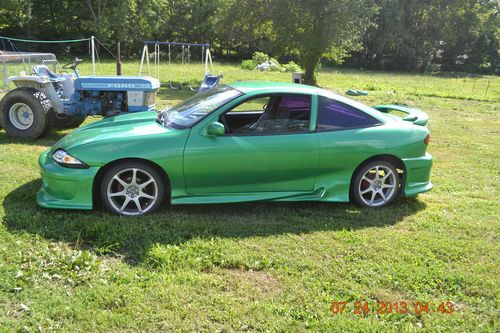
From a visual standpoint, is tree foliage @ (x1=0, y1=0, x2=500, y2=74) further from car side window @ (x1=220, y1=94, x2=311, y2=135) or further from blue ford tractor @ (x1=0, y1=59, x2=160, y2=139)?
car side window @ (x1=220, y1=94, x2=311, y2=135)

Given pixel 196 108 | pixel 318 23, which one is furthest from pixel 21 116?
pixel 318 23

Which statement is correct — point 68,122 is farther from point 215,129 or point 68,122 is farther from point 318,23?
point 318,23

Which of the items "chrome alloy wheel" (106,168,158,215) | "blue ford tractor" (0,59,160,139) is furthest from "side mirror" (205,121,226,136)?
"blue ford tractor" (0,59,160,139)

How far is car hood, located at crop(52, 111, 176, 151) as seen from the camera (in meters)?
4.72

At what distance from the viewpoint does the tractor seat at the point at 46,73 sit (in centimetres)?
812

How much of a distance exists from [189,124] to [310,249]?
1811 millimetres

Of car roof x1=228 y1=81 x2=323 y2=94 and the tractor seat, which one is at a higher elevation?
car roof x1=228 y1=81 x2=323 y2=94

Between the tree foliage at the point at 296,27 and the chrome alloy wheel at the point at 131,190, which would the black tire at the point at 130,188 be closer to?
the chrome alloy wheel at the point at 131,190

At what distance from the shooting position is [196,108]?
5.22 m

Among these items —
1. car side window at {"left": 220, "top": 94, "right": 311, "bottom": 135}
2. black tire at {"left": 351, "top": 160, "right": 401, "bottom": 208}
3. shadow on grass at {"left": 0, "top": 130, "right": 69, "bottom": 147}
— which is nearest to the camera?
car side window at {"left": 220, "top": 94, "right": 311, "bottom": 135}

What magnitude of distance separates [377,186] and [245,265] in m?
2.21

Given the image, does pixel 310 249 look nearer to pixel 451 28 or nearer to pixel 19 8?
pixel 19 8

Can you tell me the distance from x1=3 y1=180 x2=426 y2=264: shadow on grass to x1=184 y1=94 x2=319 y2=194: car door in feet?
1.00

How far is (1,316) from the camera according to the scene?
3047 mm
